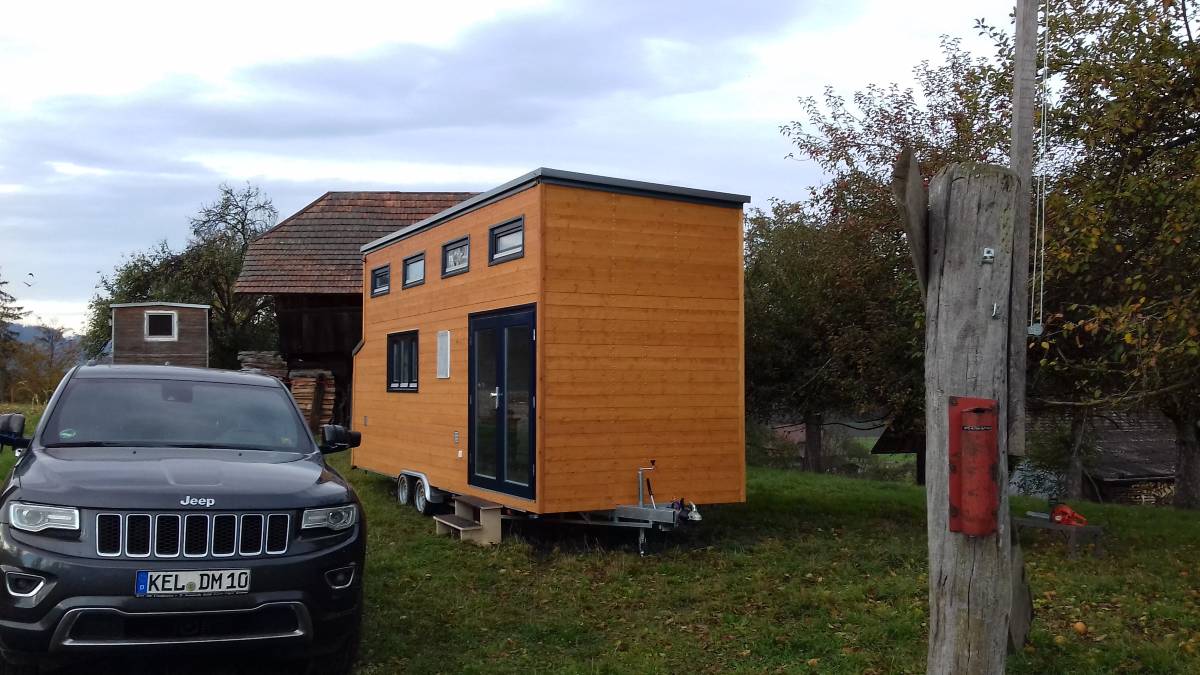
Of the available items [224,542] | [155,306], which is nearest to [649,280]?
[224,542]

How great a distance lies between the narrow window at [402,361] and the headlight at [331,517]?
7.39 meters

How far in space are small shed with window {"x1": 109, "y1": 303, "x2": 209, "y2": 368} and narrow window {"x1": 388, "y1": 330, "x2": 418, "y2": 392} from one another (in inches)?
614

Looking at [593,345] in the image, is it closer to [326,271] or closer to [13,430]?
[13,430]

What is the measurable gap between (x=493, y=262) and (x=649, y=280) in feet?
5.67

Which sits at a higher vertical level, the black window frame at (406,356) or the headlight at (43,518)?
the black window frame at (406,356)

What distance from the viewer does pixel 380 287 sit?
14516 millimetres

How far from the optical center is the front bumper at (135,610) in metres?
4.73

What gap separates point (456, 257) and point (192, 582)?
287 inches

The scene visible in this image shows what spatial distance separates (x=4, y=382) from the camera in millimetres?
47531

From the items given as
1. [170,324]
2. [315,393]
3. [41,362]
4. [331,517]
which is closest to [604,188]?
[331,517]

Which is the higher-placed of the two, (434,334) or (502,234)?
(502,234)

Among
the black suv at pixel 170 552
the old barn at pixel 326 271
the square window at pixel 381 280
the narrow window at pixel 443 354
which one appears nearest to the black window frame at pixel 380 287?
the square window at pixel 381 280

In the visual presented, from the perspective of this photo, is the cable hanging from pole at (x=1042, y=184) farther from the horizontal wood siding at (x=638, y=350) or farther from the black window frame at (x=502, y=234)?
the black window frame at (x=502, y=234)

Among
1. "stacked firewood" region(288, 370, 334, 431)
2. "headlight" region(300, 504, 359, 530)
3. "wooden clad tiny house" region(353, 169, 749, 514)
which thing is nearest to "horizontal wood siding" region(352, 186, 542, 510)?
"wooden clad tiny house" region(353, 169, 749, 514)
